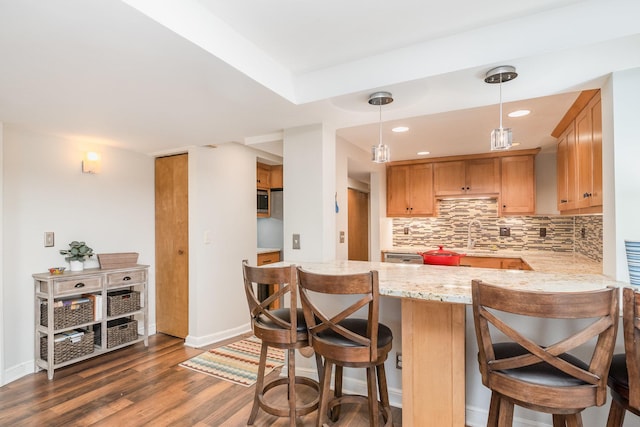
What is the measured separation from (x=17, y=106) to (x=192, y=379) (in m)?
2.37

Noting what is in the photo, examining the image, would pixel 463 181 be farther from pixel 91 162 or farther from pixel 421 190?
pixel 91 162

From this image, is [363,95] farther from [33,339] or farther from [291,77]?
[33,339]

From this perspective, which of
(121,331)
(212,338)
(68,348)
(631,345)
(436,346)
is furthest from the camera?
(212,338)

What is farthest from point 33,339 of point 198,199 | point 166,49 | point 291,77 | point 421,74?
point 421,74

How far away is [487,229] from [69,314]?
195 inches

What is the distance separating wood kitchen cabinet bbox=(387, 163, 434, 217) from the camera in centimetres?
477

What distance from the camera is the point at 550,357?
1186 millimetres

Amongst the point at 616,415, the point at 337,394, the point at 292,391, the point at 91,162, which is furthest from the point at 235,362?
the point at 616,415

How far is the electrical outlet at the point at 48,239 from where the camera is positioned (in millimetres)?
2984

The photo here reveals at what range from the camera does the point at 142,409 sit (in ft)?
7.42

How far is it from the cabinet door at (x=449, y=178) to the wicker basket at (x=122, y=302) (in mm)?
3973

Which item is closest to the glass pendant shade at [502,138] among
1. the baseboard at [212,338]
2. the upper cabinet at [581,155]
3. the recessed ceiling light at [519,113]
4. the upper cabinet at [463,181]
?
the upper cabinet at [581,155]

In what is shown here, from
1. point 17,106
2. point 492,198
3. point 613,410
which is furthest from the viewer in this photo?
point 492,198

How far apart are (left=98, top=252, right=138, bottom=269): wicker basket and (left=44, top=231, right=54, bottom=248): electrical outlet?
0.40 metres
